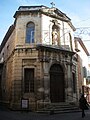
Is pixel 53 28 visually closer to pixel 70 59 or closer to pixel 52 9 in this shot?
pixel 52 9

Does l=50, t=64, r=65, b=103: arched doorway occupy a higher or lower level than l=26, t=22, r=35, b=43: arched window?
lower

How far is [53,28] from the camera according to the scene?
64.4ft

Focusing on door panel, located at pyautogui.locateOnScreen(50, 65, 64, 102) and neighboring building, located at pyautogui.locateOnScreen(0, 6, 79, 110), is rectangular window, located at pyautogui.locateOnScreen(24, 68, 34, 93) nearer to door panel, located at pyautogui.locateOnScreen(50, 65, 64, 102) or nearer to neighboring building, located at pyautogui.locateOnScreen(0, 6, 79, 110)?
neighboring building, located at pyautogui.locateOnScreen(0, 6, 79, 110)

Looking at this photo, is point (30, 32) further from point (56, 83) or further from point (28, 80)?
point (56, 83)

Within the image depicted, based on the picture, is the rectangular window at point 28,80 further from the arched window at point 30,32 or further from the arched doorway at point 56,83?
the arched window at point 30,32

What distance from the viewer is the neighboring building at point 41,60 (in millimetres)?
16922

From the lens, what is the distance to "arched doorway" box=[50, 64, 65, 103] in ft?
57.7

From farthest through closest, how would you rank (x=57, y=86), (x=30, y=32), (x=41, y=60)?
1. (x=30, y=32)
2. (x=57, y=86)
3. (x=41, y=60)

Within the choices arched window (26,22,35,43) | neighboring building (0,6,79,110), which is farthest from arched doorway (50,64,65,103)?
arched window (26,22,35,43)

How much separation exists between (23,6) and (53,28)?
11.6ft

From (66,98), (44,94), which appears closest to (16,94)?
(44,94)

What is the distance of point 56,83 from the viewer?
1806 cm

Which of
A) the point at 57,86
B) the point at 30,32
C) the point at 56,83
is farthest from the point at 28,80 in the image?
the point at 30,32

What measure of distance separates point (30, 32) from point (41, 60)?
303cm
